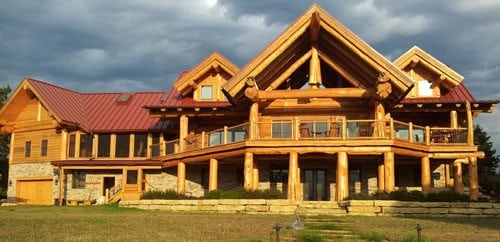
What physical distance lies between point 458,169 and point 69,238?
851 inches

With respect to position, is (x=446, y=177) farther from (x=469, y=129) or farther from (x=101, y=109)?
(x=101, y=109)

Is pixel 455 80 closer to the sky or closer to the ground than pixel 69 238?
closer to the sky

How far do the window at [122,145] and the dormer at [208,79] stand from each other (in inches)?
206

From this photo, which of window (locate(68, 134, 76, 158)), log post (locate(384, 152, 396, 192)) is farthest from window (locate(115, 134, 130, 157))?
log post (locate(384, 152, 396, 192))

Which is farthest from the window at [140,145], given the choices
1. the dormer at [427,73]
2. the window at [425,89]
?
the window at [425,89]

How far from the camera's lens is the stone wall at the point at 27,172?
Answer: 34.2m

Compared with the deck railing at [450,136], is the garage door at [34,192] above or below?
below

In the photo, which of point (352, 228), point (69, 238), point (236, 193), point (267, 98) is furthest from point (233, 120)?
point (69, 238)

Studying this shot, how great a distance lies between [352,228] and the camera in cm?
1418

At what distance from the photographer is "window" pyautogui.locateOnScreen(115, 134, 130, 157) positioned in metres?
33.9

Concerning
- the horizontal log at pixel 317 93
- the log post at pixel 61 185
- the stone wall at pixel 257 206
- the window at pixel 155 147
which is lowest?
the stone wall at pixel 257 206

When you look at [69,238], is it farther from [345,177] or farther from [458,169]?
[458,169]

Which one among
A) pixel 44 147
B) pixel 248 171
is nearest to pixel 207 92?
pixel 248 171

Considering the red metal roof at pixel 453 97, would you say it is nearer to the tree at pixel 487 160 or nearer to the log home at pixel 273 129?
the log home at pixel 273 129
